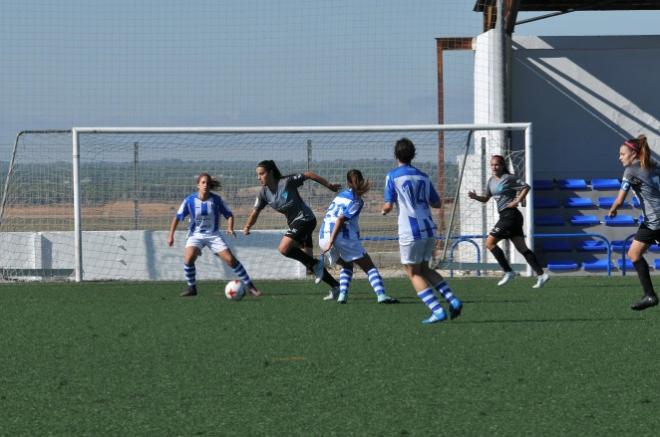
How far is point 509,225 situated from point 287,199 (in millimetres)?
3210

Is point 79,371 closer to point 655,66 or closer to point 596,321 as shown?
point 596,321

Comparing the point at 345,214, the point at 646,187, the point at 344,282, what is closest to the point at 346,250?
the point at 344,282

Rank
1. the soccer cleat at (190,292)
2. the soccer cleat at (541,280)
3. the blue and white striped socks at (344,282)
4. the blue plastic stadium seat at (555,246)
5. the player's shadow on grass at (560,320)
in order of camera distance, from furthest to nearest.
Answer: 1. the blue plastic stadium seat at (555,246)
2. the soccer cleat at (541,280)
3. the soccer cleat at (190,292)
4. the blue and white striped socks at (344,282)
5. the player's shadow on grass at (560,320)

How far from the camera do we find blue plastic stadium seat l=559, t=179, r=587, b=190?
74.5ft

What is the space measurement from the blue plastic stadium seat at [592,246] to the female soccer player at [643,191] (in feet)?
32.7

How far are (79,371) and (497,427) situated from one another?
11.1 feet

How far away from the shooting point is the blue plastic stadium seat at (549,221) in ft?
72.0

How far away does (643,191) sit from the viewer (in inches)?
464

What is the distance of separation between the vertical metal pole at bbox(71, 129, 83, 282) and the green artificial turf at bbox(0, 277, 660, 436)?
4.62 meters

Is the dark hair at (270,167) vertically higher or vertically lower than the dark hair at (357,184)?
higher

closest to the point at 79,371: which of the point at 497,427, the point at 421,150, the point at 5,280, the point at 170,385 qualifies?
the point at 170,385

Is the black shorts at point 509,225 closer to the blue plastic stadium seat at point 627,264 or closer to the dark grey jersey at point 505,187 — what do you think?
the dark grey jersey at point 505,187

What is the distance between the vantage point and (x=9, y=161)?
64.8ft

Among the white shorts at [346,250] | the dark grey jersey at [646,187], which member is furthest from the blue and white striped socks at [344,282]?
the dark grey jersey at [646,187]
